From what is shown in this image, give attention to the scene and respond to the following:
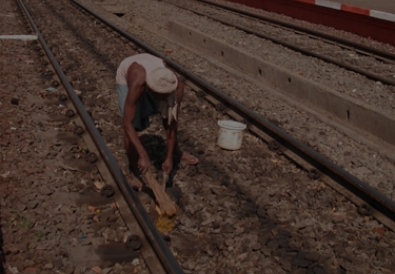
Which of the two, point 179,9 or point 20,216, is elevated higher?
point 20,216

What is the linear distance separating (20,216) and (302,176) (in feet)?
9.76

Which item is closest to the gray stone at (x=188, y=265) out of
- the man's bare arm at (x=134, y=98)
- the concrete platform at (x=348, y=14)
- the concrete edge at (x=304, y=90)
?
the man's bare arm at (x=134, y=98)

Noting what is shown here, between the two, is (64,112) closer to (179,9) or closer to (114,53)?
(114,53)

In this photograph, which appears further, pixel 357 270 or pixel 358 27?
pixel 358 27

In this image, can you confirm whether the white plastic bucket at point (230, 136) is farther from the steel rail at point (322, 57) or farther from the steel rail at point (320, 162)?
the steel rail at point (322, 57)

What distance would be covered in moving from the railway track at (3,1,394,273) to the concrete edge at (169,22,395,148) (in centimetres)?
173

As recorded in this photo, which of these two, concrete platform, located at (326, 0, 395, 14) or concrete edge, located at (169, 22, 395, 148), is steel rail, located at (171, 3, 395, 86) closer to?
concrete edge, located at (169, 22, 395, 148)

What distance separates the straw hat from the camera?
445 centimetres

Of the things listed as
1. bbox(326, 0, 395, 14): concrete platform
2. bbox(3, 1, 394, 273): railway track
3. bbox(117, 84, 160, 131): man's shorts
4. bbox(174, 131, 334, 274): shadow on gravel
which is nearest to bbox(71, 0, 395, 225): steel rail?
bbox(3, 1, 394, 273): railway track

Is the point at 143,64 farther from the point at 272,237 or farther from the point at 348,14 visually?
the point at 348,14

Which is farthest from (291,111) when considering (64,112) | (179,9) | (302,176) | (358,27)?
(179,9)

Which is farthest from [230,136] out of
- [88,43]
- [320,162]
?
[88,43]

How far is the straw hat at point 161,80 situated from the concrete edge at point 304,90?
154 inches

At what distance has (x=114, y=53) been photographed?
11.5m
